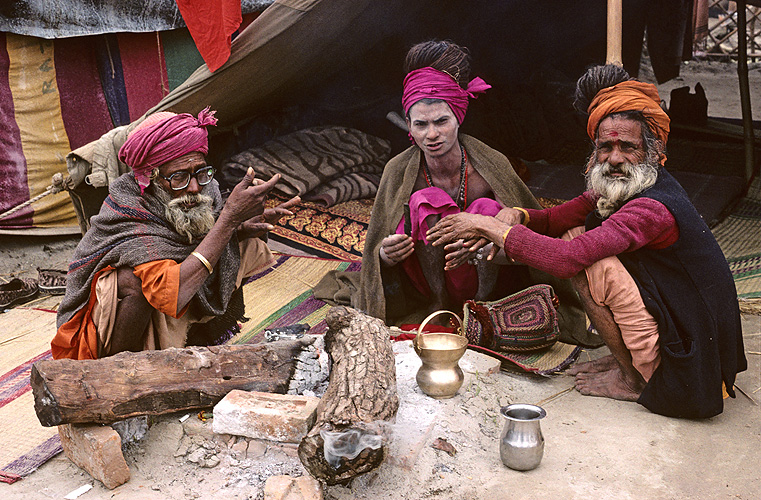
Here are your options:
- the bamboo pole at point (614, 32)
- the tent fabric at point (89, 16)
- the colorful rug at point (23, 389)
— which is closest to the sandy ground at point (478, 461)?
the colorful rug at point (23, 389)

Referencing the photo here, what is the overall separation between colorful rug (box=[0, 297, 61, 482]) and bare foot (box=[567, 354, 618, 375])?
2.50m

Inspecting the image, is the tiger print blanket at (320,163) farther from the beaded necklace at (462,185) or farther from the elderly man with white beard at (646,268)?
the elderly man with white beard at (646,268)

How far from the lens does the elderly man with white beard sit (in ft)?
10.0

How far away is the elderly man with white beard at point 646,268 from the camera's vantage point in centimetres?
306

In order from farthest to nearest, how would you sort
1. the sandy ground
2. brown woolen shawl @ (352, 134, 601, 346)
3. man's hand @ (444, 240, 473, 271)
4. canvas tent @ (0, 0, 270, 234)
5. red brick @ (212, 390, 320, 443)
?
canvas tent @ (0, 0, 270, 234), brown woolen shawl @ (352, 134, 601, 346), man's hand @ (444, 240, 473, 271), red brick @ (212, 390, 320, 443), the sandy ground

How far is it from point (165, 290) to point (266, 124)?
413 centimetres

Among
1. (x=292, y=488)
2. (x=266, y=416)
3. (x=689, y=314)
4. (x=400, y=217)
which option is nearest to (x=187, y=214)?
(x=266, y=416)

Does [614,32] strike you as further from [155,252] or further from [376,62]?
[376,62]

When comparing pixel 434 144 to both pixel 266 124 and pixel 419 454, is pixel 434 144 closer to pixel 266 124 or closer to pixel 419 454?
pixel 419 454

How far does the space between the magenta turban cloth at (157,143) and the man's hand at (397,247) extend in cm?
116

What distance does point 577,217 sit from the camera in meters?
3.73

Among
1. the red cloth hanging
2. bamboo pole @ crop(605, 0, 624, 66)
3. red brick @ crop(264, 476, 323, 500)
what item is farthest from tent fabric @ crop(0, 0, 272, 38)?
red brick @ crop(264, 476, 323, 500)

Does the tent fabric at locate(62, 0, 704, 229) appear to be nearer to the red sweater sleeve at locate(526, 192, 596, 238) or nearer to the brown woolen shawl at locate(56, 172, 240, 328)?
the brown woolen shawl at locate(56, 172, 240, 328)

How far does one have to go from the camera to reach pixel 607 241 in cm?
307
